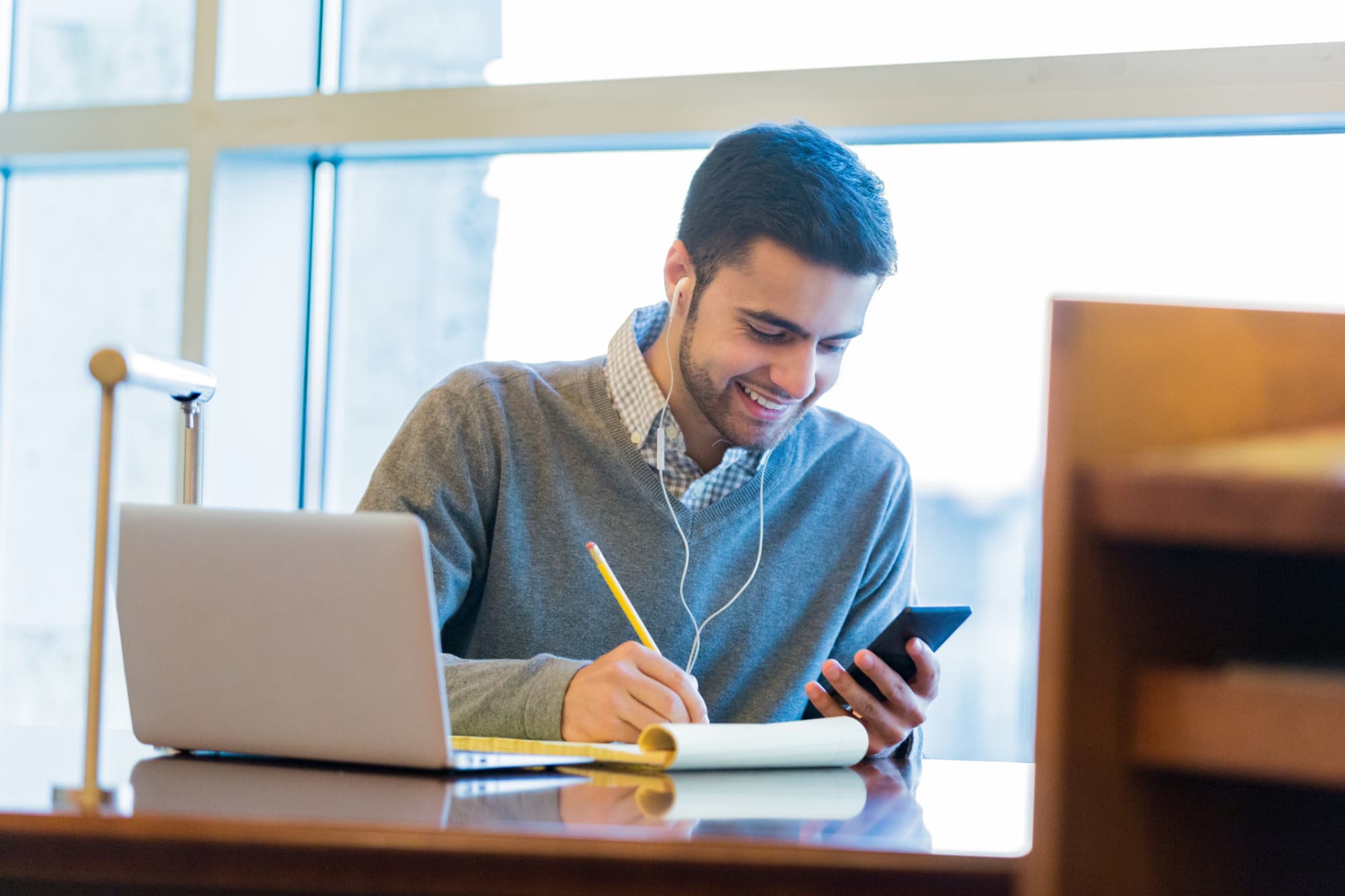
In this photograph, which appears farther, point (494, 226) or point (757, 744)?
point (494, 226)

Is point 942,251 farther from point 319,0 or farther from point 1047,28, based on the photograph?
point 319,0

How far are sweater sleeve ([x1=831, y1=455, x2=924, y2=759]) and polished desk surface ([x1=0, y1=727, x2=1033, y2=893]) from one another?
2.78ft

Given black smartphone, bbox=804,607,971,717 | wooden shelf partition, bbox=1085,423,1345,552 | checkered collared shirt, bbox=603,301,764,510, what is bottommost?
black smartphone, bbox=804,607,971,717

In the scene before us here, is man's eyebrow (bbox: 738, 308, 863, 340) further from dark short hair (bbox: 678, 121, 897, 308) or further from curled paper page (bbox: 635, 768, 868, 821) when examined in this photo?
curled paper page (bbox: 635, 768, 868, 821)

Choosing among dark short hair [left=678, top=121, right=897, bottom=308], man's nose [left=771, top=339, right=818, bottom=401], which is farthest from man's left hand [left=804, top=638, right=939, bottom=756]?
dark short hair [left=678, top=121, right=897, bottom=308]

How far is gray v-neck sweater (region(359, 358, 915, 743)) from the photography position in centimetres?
172

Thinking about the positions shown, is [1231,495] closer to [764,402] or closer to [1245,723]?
[1245,723]

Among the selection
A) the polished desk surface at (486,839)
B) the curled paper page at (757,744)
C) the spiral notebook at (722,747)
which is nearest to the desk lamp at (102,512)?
the polished desk surface at (486,839)

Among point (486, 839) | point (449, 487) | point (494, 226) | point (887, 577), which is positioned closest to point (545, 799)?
point (486, 839)

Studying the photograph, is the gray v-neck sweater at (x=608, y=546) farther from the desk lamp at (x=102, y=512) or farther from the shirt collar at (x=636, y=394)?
the desk lamp at (x=102, y=512)

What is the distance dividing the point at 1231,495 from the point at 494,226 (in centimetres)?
208

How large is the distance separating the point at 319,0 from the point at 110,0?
47 centimetres

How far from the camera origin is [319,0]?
101 inches

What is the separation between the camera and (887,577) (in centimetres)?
186
